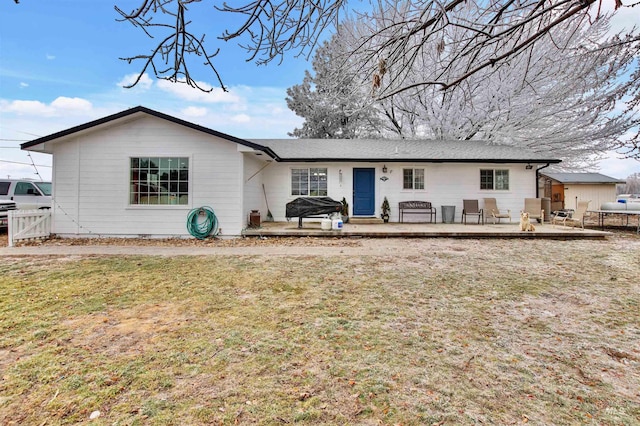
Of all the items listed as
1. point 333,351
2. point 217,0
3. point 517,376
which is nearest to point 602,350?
point 517,376

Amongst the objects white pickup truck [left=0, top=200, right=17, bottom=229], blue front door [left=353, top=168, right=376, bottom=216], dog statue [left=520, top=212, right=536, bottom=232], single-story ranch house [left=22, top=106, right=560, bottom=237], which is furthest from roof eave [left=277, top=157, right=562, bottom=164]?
white pickup truck [left=0, top=200, right=17, bottom=229]

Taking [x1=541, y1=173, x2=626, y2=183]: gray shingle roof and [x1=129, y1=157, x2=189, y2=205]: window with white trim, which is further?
[x1=541, y1=173, x2=626, y2=183]: gray shingle roof

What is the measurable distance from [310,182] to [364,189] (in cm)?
206

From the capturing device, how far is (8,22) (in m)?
2.41

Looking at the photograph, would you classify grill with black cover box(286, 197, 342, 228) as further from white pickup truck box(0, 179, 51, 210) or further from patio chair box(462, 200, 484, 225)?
white pickup truck box(0, 179, 51, 210)

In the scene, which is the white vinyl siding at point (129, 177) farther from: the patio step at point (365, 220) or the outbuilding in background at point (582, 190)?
the outbuilding in background at point (582, 190)

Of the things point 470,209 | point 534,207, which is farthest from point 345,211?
point 534,207

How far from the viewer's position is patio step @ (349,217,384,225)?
11.2 metres

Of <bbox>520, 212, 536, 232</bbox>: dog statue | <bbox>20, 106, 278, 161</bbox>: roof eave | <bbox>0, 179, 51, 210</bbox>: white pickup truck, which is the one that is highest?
<bbox>20, 106, 278, 161</bbox>: roof eave

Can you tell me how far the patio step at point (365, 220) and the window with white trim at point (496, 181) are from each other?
4226mm

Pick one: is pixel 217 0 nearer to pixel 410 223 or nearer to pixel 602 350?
pixel 602 350

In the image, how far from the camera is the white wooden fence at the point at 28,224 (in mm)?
7766

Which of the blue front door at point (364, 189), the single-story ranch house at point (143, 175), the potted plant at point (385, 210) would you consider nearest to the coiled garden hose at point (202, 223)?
the single-story ranch house at point (143, 175)

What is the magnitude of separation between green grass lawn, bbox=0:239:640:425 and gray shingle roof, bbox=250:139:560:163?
23.6ft
